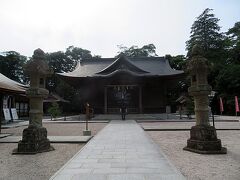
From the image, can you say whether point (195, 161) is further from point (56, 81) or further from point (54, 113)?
point (56, 81)

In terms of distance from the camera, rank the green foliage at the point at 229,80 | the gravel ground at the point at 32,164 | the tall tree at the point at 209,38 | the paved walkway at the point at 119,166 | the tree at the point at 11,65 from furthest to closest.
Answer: the tree at the point at 11,65 < the tall tree at the point at 209,38 < the green foliage at the point at 229,80 < the gravel ground at the point at 32,164 < the paved walkway at the point at 119,166

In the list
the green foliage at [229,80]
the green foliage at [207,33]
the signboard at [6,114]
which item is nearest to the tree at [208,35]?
the green foliage at [207,33]

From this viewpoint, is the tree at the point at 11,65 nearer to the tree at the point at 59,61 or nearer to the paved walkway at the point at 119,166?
the tree at the point at 59,61

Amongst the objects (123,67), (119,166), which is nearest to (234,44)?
(123,67)

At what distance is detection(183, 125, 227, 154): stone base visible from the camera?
7.50 meters

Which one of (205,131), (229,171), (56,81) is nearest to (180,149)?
(205,131)

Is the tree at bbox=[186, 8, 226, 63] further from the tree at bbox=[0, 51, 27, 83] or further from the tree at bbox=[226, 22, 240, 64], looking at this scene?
the tree at bbox=[0, 51, 27, 83]

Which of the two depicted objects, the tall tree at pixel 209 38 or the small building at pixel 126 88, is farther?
the tall tree at pixel 209 38

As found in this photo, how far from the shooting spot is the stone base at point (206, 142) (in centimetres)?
750

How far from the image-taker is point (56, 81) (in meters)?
55.2

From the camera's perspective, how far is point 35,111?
8.44 meters

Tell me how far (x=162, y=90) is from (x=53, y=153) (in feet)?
69.8

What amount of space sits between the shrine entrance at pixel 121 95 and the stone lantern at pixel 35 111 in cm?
1740

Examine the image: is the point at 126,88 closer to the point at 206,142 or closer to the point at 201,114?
the point at 201,114
